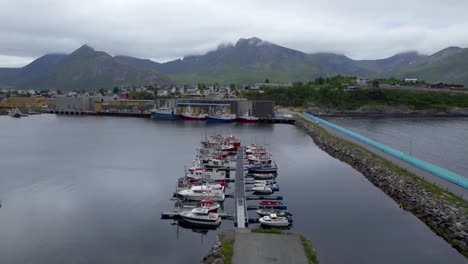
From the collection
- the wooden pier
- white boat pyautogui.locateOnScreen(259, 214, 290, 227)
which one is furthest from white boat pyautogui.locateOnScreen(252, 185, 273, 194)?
white boat pyautogui.locateOnScreen(259, 214, 290, 227)

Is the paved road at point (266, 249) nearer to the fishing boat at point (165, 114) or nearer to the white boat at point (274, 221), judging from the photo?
the white boat at point (274, 221)

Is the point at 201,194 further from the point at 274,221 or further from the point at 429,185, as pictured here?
the point at 429,185

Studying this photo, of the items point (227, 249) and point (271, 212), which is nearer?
point (227, 249)

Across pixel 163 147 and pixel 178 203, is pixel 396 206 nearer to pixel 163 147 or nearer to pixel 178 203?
pixel 178 203

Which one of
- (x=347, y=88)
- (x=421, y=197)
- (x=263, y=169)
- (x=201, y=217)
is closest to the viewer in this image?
(x=201, y=217)

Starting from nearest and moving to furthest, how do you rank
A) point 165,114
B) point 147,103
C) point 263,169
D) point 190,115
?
point 263,169 < point 190,115 < point 165,114 < point 147,103

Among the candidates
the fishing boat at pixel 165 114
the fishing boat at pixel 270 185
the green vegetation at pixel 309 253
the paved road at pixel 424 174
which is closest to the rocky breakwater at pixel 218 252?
the green vegetation at pixel 309 253

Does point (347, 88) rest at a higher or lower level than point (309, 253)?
higher

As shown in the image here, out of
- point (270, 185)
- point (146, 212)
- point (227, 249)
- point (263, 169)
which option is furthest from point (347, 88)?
point (227, 249)
